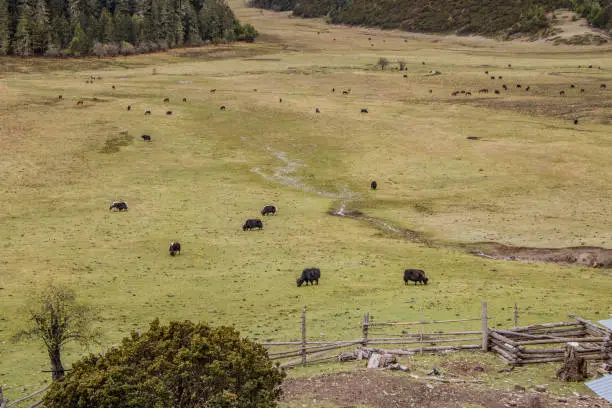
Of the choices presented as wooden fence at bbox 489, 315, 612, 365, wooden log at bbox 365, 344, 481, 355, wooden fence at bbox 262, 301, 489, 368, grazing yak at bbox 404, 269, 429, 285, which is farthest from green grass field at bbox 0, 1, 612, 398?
wooden fence at bbox 489, 315, 612, 365

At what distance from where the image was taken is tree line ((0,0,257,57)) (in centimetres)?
14000

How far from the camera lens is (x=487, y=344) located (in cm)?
2580

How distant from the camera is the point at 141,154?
235 feet

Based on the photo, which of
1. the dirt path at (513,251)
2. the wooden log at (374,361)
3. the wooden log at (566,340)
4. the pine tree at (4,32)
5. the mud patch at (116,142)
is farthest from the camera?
the pine tree at (4,32)

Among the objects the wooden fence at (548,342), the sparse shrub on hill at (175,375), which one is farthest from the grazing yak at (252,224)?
the sparse shrub on hill at (175,375)

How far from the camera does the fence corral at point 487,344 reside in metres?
24.2

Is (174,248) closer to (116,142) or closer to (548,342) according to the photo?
(548,342)

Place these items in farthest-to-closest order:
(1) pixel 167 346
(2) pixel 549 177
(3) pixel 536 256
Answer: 1. (2) pixel 549 177
2. (3) pixel 536 256
3. (1) pixel 167 346

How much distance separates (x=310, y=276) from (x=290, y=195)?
23.3m

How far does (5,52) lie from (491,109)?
9654 centimetres

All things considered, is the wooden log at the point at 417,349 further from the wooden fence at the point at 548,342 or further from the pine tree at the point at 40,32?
the pine tree at the point at 40,32

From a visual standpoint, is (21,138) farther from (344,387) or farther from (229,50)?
(229,50)

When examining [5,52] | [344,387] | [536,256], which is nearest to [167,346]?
[344,387]

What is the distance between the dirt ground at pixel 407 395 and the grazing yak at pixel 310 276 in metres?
14.2
